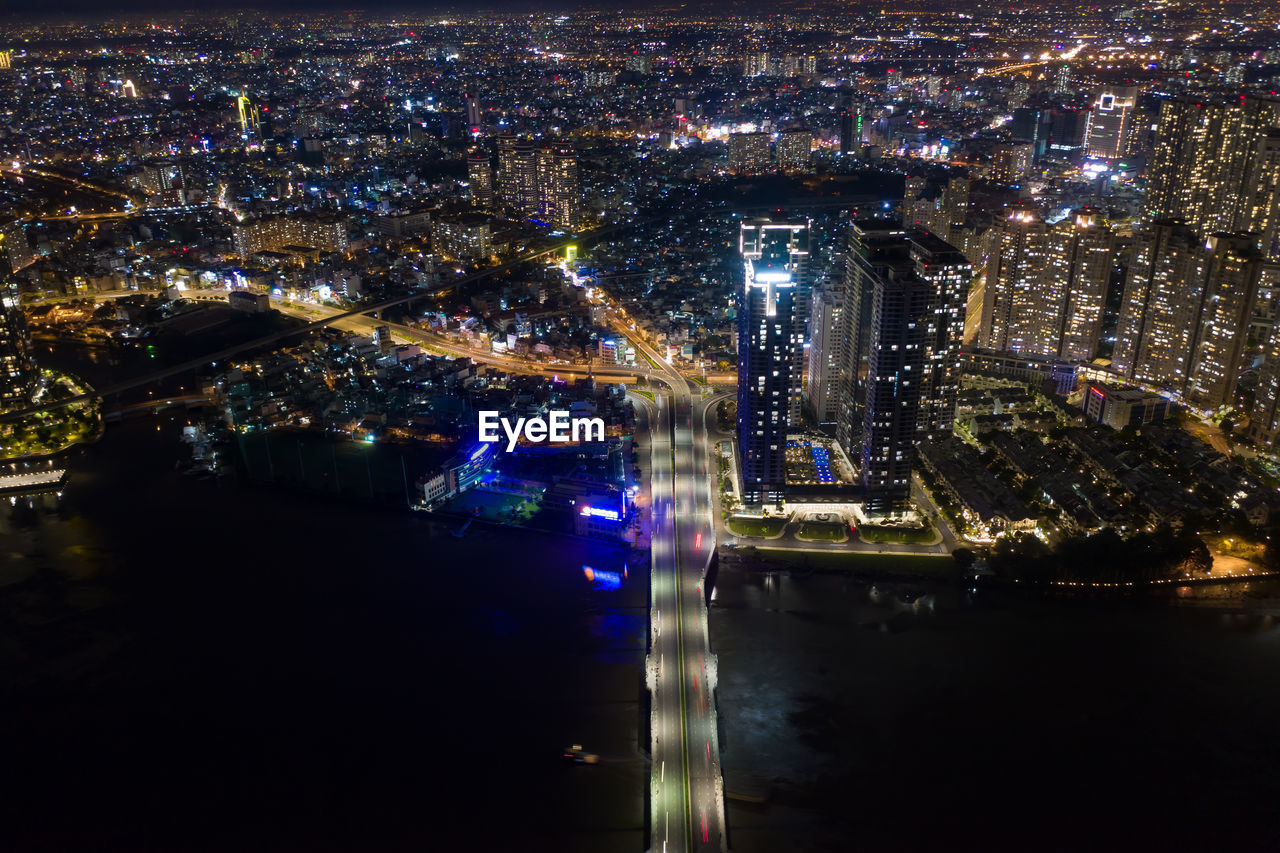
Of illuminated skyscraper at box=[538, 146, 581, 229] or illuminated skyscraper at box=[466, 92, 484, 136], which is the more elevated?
illuminated skyscraper at box=[466, 92, 484, 136]

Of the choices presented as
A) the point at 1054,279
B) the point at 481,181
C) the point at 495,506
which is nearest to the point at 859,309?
the point at 495,506

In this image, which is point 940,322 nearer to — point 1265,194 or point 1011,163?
point 1265,194

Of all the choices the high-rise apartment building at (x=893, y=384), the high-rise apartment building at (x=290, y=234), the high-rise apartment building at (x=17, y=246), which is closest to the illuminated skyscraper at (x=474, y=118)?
the high-rise apartment building at (x=290, y=234)

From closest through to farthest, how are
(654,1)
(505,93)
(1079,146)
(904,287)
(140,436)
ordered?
(904,287)
(140,436)
(1079,146)
(505,93)
(654,1)

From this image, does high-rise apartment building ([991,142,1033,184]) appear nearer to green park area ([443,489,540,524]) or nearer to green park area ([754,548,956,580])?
green park area ([754,548,956,580])

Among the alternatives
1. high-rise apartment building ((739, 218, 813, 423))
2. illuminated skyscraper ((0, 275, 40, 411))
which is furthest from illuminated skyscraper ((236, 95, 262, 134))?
high-rise apartment building ((739, 218, 813, 423))

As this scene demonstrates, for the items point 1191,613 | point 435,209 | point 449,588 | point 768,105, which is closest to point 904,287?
point 1191,613

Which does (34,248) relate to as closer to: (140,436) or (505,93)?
(140,436)
